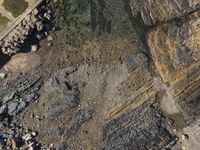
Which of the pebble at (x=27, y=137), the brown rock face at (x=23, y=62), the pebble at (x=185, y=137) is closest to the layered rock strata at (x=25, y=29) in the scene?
the brown rock face at (x=23, y=62)

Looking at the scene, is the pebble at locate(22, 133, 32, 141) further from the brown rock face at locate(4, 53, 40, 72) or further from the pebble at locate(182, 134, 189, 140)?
the pebble at locate(182, 134, 189, 140)

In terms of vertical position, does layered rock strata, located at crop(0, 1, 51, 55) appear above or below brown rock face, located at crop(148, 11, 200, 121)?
above

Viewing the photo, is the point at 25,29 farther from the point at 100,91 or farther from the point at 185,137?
the point at 185,137

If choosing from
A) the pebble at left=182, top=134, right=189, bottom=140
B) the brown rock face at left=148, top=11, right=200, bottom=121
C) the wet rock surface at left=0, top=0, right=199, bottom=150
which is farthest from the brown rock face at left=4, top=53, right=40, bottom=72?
the pebble at left=182, top=134, right=189, bottom=140

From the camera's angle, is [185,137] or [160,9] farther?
[185,137]

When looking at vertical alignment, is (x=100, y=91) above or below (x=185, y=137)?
above

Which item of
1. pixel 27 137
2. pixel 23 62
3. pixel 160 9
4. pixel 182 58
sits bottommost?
pixel 182 58

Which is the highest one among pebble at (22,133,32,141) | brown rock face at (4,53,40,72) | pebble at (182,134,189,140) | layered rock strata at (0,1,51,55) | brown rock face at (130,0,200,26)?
layered rock strata at (0,1,51,55)

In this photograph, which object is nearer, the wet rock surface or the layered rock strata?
the wet rock surface

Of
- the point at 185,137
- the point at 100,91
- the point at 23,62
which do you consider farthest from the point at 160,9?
the point at 23,62

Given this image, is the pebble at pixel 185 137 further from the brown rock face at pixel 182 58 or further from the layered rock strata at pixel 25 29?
the layered rock strata at pixel 25 29
